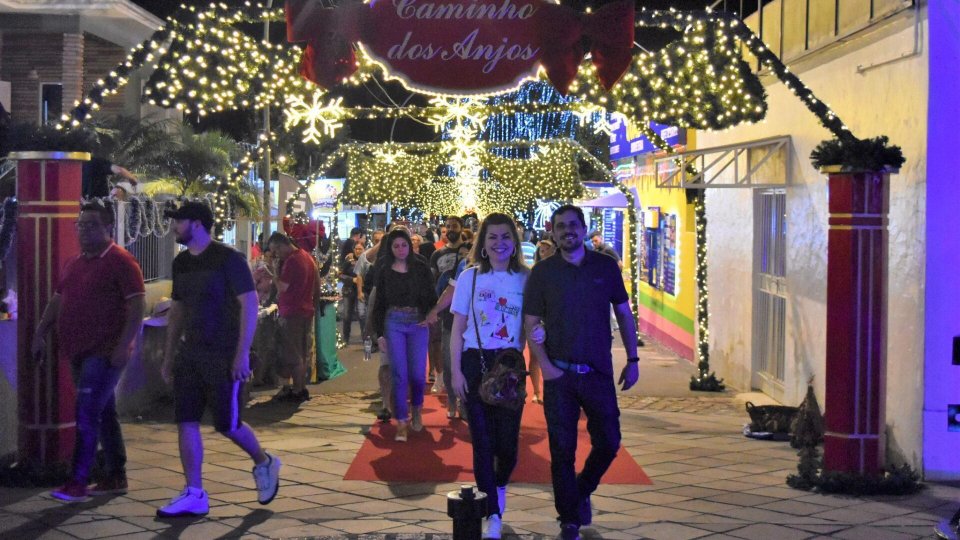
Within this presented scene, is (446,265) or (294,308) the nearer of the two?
(446,265)

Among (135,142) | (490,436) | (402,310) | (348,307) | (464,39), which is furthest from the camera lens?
(135,142)

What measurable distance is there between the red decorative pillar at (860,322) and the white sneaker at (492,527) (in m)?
2.77

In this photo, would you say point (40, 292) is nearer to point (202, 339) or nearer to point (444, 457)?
point (202, 339)

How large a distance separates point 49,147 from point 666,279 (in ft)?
44.2

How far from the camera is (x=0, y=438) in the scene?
796cm

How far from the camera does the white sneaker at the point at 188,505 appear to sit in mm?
6545

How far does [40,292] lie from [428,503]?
2.93 meters

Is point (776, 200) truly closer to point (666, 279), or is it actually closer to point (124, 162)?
point (666, 279)

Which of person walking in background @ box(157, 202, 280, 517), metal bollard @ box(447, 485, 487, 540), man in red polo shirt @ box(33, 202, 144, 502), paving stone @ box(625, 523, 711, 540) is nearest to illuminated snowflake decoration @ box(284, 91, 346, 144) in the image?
man in red polo shirt @ box(33, 202, 144, 502)

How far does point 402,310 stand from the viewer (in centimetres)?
933

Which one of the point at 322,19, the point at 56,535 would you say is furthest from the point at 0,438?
the point at 322,19

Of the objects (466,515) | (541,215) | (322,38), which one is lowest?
(466,515)

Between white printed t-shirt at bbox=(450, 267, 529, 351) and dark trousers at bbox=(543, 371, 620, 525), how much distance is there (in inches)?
17.0

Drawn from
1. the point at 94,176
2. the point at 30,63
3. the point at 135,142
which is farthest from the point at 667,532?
the point at 30,63
